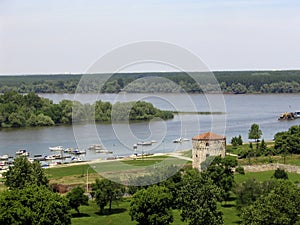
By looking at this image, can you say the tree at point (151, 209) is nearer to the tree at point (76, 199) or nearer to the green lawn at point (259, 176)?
the tree at point (76, 199)

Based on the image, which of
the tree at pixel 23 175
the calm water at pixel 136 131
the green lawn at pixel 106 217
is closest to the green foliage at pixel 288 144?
the calm water at pixel 136 131

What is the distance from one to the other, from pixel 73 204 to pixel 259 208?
5850 millimetres

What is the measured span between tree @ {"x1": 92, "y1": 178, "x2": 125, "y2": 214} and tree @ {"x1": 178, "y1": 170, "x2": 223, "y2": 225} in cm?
262

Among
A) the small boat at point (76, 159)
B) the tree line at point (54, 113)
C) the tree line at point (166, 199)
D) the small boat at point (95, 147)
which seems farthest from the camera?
the tree line at point (54, 113)

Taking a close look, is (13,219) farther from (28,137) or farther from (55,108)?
(55,108)

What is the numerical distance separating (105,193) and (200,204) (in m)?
3.88

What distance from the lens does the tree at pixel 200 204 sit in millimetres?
13930

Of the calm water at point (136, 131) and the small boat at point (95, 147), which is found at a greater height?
the calm water at point (136, 131)

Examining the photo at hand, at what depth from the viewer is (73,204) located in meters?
17.2

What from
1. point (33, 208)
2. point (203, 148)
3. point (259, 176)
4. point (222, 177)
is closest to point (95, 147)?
point (203, 148)

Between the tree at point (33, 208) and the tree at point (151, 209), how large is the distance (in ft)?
6.49

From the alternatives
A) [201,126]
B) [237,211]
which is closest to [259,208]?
[237,211]

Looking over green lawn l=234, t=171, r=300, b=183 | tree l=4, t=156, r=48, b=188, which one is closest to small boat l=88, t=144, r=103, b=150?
green lawn l=234, t=171, r=300, b=183

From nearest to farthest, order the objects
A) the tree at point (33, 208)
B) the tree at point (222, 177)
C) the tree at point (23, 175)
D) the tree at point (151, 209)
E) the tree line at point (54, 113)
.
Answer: the tree at point (33, 208), the tree at point (151, 209), the tree at point (23, 175), the tree at point (222, 177), the tree line at point (54, 113)
